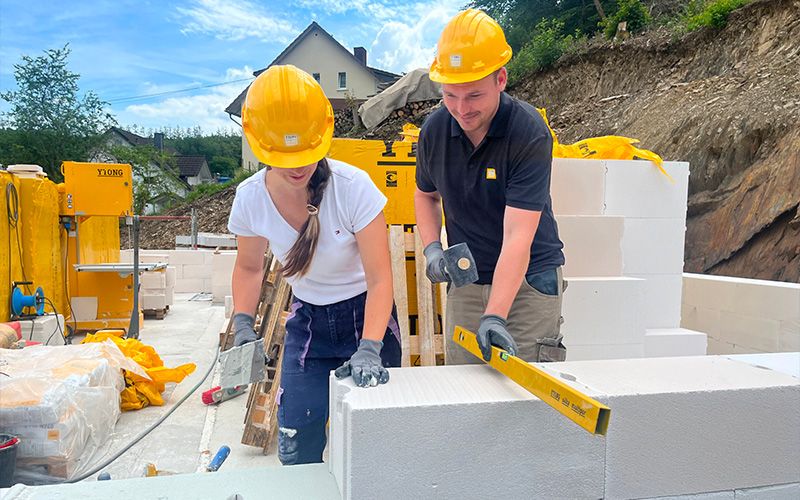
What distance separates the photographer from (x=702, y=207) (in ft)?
24.8

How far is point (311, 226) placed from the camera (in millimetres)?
1902

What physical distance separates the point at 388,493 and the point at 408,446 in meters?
0.13

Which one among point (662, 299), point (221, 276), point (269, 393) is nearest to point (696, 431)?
point (269, 393)

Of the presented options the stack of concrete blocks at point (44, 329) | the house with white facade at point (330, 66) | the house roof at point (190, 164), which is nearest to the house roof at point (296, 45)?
the house with white facade at point (330, 66)

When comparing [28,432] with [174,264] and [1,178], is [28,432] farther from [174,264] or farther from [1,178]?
[174,264]

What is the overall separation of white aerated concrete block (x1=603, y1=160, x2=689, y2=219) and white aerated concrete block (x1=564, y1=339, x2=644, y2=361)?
3.77ft

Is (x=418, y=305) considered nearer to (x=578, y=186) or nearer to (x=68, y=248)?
(x=578, y=186)

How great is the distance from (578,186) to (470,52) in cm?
252

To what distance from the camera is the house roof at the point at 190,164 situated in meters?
39.9

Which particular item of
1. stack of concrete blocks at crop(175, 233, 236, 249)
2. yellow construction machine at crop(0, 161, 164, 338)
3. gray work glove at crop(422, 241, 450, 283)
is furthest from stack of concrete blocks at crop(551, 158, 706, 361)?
stack of concrete blocks at crop(175, 233, 236, 249)

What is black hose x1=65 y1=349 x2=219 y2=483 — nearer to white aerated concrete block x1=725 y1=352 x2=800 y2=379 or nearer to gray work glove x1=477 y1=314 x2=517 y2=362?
gray work glove x1=477 y1=314 x2=517 y2=362

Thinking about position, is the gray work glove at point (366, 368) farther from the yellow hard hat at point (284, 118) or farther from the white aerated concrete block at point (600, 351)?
the white aerated concrete block at point (600, 351)

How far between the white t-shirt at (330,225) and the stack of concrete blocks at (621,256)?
6.90 ft

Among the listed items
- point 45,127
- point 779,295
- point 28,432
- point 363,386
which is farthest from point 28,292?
point 45,127
